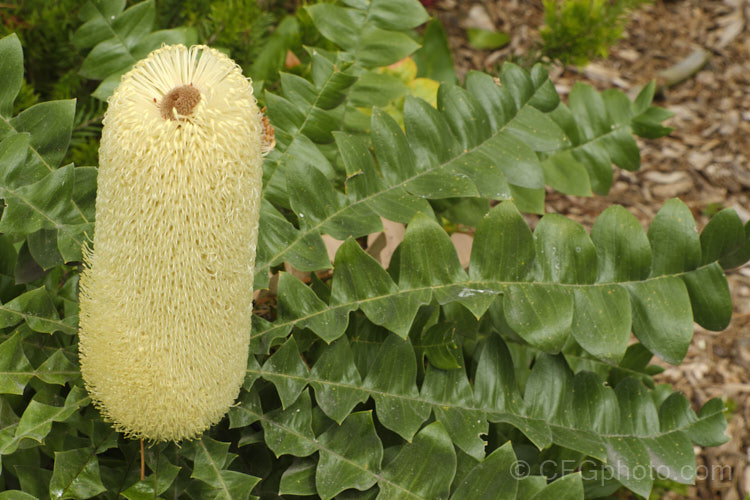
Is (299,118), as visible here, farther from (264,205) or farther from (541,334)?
(541,334)

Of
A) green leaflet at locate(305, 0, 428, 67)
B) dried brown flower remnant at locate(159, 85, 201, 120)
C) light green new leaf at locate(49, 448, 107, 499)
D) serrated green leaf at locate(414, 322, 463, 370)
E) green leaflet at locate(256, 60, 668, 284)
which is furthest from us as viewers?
green leaflet at locate(305, 0, 428, 67)

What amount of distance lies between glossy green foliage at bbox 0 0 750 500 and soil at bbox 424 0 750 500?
92cm

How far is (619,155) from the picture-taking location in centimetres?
173

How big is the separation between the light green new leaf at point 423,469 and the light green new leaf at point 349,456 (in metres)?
0.03

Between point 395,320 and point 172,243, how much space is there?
493 mm

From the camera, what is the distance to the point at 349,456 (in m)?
1.28

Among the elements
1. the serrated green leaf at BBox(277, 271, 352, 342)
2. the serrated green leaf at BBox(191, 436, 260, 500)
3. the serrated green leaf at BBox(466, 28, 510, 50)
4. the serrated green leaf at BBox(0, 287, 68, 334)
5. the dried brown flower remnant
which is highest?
the dried brown flower remnant

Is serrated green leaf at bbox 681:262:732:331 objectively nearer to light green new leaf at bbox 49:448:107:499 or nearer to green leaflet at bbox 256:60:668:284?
green leaflet at bbox 256:60:668:284

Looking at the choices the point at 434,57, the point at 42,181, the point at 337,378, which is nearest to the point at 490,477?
the point at 337,378

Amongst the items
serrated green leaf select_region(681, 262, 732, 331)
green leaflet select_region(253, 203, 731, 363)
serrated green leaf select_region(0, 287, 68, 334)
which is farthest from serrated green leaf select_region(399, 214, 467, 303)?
serrated green leaf select_region(0, 287, 68, 334)

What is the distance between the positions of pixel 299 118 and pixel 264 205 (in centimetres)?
22

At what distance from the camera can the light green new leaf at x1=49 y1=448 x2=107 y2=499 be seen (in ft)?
3.76

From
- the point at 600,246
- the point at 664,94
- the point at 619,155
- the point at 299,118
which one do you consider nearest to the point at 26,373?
the point at 299,118

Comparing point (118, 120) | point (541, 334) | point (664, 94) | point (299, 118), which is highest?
point (118, 120)
